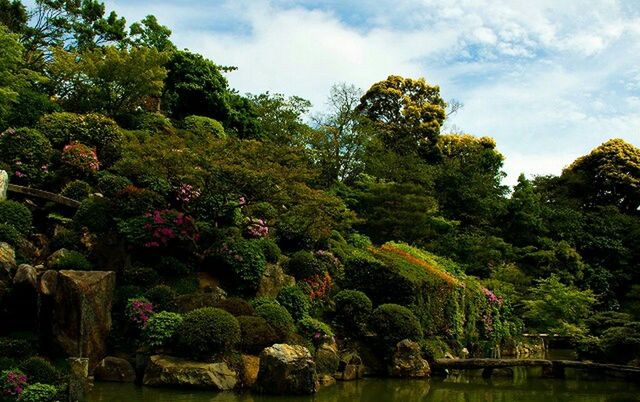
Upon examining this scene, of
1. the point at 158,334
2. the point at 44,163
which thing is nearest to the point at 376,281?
the point at 158,334

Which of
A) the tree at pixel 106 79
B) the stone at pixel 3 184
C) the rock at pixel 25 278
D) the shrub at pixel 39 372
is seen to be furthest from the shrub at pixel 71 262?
the tree at pixel 106 79

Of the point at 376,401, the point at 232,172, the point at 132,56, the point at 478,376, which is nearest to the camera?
the point at 376,401

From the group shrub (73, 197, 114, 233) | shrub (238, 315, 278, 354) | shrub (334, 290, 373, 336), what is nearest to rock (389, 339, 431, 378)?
shrub (334, 290, 373, 336)

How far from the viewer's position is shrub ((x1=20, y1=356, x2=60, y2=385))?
26.6ft

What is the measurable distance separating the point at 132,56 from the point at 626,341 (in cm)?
1803

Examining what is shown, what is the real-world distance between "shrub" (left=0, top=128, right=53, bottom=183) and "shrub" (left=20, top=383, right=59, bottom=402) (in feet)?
28.6

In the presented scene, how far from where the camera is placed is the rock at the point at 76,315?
33.3ft

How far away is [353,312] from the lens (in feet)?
46.0

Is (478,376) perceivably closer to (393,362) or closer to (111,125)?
(393,362)

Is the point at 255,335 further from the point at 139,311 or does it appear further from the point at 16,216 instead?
the point at 16,216

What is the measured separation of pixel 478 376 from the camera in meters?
14.8

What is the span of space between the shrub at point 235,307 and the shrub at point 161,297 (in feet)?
3.06

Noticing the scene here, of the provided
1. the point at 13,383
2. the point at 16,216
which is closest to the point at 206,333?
the point at 13,383

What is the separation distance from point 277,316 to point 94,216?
5.13 metres
